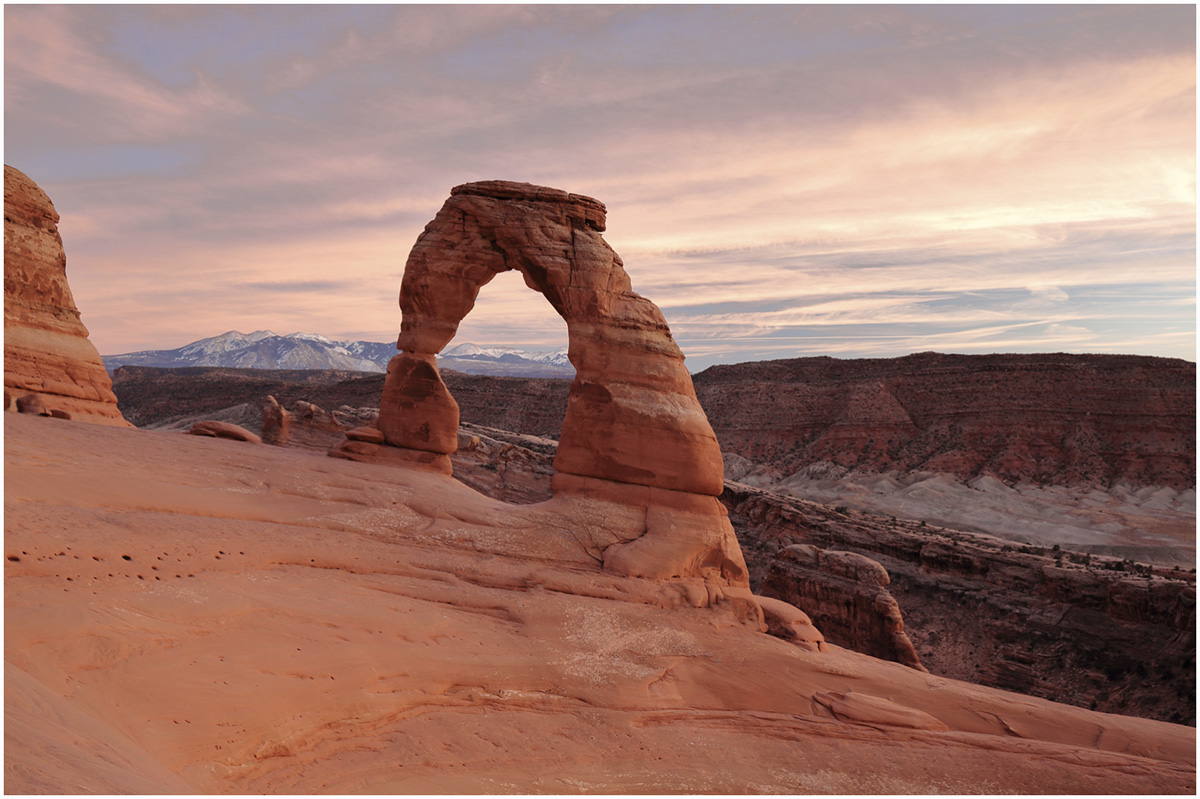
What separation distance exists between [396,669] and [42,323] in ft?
63.5

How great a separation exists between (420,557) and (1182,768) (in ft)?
43.0

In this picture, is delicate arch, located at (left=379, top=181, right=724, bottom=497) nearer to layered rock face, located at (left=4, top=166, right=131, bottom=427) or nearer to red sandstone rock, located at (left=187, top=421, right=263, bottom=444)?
red sandstone rock, located at (left=187, top=421, right=263, bottom=444)

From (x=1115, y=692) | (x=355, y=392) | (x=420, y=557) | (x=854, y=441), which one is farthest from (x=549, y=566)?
(x=355, y=392)

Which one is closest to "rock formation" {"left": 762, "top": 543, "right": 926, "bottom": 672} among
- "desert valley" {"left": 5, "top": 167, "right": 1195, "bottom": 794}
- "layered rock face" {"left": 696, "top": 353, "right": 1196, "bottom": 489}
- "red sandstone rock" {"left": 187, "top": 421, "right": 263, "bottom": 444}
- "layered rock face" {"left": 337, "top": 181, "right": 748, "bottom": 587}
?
"desert valley" {"left": 5, "top": 167, "right": 1195, "bottom": 794}

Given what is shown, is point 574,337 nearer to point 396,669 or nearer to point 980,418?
point 396,669

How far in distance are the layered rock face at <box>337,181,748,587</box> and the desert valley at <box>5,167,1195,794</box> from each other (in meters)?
0.08

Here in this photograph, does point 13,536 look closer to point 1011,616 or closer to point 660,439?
point 660,439

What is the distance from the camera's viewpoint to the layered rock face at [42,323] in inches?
831

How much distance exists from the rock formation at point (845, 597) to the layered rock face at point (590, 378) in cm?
956

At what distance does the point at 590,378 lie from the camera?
17.3 m

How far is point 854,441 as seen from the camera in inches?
2913

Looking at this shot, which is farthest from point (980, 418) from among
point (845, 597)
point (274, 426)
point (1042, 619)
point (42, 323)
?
point (42, 323)

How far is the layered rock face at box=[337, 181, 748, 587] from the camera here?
1658 cm

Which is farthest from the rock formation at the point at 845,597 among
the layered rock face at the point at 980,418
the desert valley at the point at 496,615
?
the layered rock face at the point at 980,418
